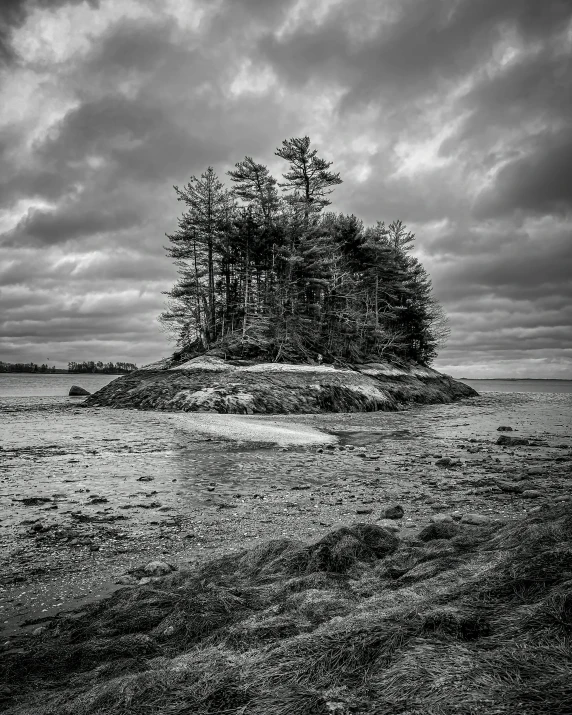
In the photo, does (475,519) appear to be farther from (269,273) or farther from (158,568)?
(269,273)

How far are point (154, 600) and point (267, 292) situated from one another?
34879 mm

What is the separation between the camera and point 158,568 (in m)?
4.15

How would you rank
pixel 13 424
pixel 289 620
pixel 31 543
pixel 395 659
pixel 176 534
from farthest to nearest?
pixel 13 424 < pixel 176 534 < pixel 31 543 < pixel 289 620 < pixel 395 659

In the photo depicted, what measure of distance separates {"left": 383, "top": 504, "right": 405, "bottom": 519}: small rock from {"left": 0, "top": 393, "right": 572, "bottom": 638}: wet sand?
109mm

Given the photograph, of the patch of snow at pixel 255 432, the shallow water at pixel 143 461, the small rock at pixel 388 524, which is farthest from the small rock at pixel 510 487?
the patch of snow at pixel 255 432

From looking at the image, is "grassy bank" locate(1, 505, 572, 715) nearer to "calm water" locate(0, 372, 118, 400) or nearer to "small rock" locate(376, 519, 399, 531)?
"small rock" locate(376, 519, 399, 531)

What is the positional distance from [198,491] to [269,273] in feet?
114

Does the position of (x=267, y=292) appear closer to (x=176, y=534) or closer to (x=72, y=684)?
(x=176, y=534)

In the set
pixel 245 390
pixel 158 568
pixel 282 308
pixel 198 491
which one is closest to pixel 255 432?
pixel 198 491

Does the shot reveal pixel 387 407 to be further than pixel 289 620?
Yes

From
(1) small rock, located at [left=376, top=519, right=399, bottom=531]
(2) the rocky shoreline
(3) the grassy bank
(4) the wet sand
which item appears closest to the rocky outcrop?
(4) the wet sand

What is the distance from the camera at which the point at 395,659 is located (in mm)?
1771


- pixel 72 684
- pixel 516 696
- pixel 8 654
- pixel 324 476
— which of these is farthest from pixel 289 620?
pixel 324 476

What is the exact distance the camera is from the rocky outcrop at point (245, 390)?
2375 cm
